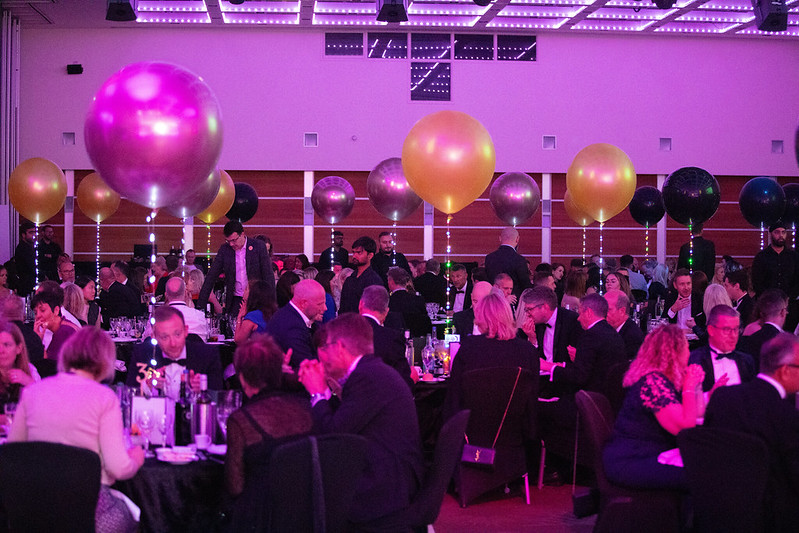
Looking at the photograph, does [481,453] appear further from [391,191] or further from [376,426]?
Answer: [391,191]

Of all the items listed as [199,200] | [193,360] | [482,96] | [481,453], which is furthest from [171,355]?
[482,96]

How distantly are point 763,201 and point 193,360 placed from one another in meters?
7.23

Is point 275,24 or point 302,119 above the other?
point 275,24

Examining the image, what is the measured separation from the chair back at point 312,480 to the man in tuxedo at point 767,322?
315cm

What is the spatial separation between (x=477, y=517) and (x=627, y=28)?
Answer: 10955 mm

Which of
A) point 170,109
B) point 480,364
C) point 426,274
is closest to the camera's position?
point 170,109

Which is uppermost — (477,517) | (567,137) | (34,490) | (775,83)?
(775,83)

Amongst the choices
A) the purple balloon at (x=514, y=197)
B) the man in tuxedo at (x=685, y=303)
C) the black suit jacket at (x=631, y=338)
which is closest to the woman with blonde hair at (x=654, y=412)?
the black suit jacket at (x=631, y=338)

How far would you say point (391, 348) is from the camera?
502cm

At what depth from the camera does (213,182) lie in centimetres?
796

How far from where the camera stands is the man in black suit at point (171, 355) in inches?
168

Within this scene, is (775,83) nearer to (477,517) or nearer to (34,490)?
(477,517)

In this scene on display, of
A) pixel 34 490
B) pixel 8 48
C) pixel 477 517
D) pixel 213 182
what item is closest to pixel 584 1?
pixel 213 182

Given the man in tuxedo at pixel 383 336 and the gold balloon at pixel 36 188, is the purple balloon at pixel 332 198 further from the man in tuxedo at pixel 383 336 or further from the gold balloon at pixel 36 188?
the man in tuxedo at pixel 383 336
